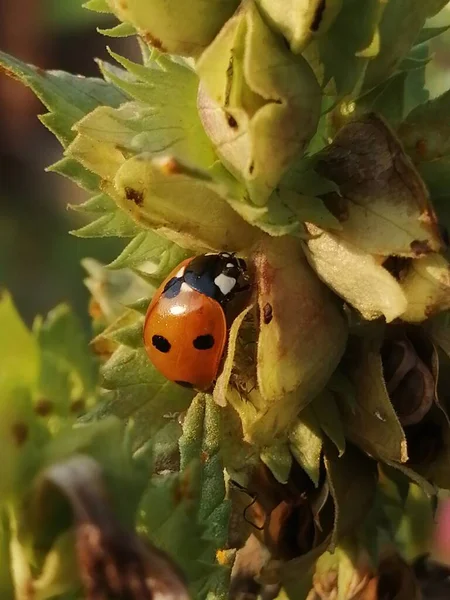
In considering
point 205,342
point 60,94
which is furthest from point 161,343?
point 60,94

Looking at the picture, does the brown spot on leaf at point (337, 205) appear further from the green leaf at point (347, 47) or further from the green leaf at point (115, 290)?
the green leaf at point (115, 290)

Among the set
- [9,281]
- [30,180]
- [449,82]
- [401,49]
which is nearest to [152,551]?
[401,49]

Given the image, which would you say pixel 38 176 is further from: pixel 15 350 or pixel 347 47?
pixel 15 350

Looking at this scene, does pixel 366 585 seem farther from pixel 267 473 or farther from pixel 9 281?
pixel 9 281

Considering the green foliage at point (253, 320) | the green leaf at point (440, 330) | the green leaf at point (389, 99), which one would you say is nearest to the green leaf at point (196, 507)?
the green foliage at point (253, 320)

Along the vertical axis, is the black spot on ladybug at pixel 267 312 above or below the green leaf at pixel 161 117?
below
